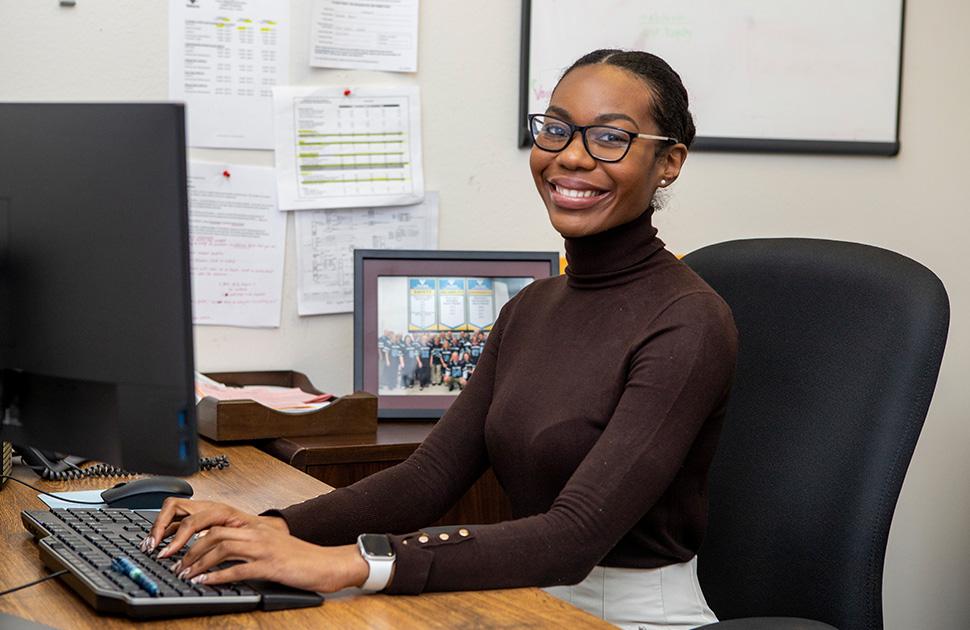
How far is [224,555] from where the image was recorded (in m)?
1.07

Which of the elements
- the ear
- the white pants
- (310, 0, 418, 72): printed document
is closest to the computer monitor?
the white pants

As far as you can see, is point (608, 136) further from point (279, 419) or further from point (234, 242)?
point (234, 242)

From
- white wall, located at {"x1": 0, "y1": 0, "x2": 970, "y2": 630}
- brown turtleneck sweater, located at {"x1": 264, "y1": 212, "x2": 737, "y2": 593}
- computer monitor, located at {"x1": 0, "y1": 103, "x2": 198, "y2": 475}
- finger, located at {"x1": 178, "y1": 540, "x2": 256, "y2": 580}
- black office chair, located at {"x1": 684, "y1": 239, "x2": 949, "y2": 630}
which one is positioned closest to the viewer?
computer monitor, located at {"x1": 0, "y1": 103, "x2": 198, "y2": 475}

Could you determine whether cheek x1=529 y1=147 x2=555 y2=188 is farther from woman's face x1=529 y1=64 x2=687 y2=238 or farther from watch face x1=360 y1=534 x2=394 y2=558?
watch face x1=360 y1=534 x2=394 y2=558

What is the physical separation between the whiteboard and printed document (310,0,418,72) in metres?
0.24

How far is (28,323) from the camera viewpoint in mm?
1074

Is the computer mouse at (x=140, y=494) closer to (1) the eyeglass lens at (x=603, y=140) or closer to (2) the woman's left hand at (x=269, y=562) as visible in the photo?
(2) the woman's left hand at (x=269, y=562)

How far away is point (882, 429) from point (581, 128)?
49 cm

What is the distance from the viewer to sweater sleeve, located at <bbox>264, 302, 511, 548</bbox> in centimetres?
134

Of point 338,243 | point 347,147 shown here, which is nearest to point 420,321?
point 338,243

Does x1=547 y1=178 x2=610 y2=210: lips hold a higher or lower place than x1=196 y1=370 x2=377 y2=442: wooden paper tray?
higher

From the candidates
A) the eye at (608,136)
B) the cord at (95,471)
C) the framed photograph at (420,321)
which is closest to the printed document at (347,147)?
the framed photograph at (420,321)

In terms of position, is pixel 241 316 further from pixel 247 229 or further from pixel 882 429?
pixel 882 429

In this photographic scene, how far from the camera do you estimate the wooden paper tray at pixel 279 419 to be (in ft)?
6.11
